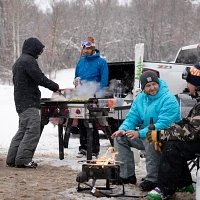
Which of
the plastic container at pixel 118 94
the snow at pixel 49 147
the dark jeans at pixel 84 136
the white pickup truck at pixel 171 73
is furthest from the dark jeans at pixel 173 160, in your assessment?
the white pickup truck at pixel 171 73

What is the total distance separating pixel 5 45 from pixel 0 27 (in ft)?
5.95

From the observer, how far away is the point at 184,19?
132 ft

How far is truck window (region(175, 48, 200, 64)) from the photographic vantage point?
36.0 feet

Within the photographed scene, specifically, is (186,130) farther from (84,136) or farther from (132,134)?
(84,136)

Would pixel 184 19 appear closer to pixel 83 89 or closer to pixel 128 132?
pixel 83 89

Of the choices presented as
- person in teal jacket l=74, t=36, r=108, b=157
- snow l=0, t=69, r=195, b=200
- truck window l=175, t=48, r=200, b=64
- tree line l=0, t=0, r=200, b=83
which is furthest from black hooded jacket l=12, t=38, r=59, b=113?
tree line l=0, t=0, r=200, b=83

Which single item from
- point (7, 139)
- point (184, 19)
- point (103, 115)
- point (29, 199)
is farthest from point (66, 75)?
point (29, 199)

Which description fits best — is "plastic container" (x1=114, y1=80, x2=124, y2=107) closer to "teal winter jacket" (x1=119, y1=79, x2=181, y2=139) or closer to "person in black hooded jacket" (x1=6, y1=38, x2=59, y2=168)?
"person in black hooded jacket" (x1=6, y1=38, x2=59, y2=168)

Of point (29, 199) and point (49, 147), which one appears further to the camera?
point (49, 147)

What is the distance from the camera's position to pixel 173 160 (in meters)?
3.96

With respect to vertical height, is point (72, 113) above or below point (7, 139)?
above

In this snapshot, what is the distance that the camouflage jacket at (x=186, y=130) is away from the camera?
3.91 meters

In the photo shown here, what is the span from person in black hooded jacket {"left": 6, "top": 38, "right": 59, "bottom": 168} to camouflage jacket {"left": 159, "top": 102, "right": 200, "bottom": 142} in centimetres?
256

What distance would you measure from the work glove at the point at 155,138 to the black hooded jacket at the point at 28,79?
246 centimetres
